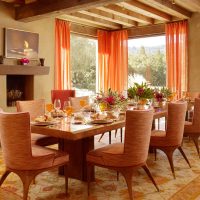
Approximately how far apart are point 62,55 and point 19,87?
1393mm

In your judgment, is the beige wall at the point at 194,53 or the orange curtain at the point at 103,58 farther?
the orange curtain at the point at 103,58

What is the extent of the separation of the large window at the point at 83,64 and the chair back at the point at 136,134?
556 centimetres

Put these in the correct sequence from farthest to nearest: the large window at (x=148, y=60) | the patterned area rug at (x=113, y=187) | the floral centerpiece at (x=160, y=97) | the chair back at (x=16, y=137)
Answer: the large window at (x=148, y=60) < the floral centerpiece at (x=160, y=97) < the patterned area rug at (x=113, y=187) < the chair back at (x=16, y=137)

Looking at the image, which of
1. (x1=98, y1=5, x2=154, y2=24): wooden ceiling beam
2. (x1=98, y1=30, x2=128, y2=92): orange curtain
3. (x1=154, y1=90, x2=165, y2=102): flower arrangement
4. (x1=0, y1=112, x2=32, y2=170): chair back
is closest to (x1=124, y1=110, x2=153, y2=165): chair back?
(x1=0, y1=112, x2=32, y2=170): chair back

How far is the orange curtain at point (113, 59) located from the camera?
838cm

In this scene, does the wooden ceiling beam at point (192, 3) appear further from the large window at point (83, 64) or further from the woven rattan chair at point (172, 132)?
the woven rattan chair at point (172, 132)

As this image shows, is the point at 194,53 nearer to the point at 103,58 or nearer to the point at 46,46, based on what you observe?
the point at 103,58

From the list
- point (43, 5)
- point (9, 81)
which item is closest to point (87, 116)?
point (43, 5)

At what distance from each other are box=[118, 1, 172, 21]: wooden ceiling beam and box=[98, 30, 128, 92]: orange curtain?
1495 millimetres

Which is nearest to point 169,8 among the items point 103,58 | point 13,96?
point 103,58

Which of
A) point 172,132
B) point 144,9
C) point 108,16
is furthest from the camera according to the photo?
point 108,16

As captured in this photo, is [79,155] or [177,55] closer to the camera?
[79,155]

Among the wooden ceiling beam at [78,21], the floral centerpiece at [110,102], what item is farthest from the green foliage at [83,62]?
the floral centerpiece at [110,102]

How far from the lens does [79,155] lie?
334 cm
